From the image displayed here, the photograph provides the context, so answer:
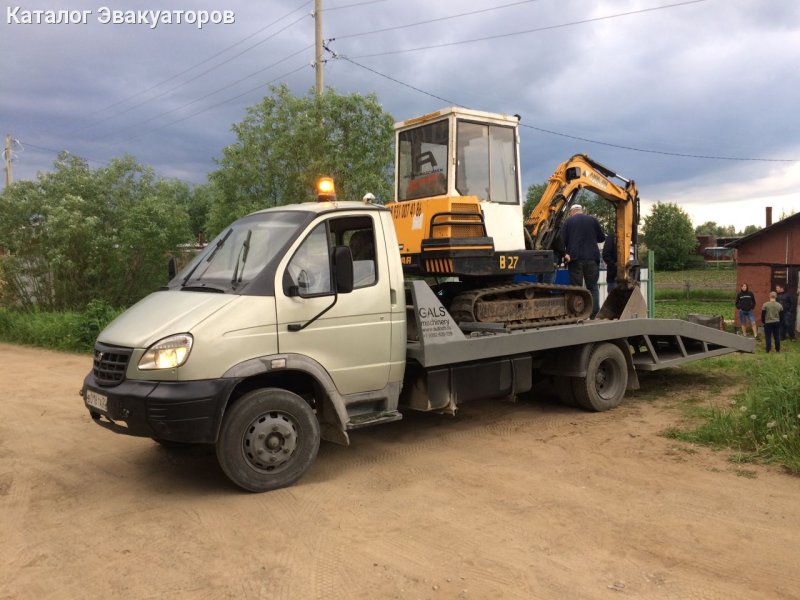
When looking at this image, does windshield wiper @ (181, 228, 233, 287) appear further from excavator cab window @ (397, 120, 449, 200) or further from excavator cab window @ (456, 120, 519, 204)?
excavator cab window @ (456, 120, 519, 204)

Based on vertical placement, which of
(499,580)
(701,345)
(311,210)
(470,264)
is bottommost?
(499,580)

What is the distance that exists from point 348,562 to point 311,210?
3062 mm

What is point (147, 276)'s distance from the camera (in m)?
17.1

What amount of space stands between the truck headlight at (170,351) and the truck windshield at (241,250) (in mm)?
671

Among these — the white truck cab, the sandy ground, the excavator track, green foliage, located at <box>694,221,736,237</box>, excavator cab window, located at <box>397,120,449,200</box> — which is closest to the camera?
the sandy ground

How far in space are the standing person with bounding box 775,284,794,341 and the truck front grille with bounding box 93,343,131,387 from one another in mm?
19058

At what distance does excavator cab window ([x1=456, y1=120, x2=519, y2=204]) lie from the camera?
7.28 metres

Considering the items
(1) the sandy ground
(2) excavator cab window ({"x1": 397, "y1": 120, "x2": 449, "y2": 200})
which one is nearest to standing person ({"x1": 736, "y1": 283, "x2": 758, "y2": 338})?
(1) the sandy ground

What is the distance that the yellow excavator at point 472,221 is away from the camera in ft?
23.0

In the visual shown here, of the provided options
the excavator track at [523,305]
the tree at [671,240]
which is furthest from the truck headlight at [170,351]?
the tree at [671,240]

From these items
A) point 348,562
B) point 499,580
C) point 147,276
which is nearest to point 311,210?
point 348,562

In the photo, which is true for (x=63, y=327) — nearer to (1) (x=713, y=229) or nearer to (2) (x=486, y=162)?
(2) (x=486, y=162)

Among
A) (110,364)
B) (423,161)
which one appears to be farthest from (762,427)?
(110,364)

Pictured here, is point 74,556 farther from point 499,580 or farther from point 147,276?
point 147,276
